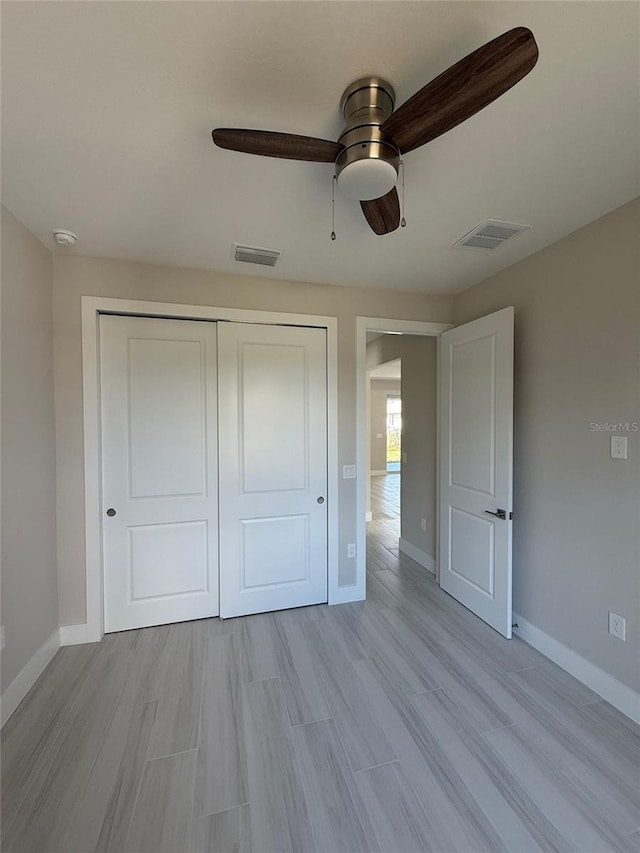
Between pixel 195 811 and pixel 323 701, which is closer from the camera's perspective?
pixel 195 811

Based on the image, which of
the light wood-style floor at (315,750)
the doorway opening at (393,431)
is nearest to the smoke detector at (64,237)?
the light wood-style floor at (315,750)

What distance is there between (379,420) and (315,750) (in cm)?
833

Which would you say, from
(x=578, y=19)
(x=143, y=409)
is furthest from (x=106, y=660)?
(x=578, y=19)

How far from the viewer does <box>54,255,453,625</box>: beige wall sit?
7.41ft

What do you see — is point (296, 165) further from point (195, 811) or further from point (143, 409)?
point (195, 811)

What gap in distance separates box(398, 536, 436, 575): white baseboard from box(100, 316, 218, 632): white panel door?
1.97m

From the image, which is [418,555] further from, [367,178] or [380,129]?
[380,129]

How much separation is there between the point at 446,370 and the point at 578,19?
211cm

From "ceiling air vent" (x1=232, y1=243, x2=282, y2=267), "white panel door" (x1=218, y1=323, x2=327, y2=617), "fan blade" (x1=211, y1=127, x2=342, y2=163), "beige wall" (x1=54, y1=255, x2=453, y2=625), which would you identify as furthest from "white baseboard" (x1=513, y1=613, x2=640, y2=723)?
"ceiling air vent" (x1=232, y1=243, x2=282, y2=267)

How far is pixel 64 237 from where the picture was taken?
1.99 m

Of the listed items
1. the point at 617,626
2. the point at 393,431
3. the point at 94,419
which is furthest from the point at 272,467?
the point at 393,431

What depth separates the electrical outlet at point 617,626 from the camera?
1791mm

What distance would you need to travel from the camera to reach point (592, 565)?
1943 millimetres

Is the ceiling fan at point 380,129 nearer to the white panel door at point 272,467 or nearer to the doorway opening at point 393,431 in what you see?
the white panel door at point 272,467
